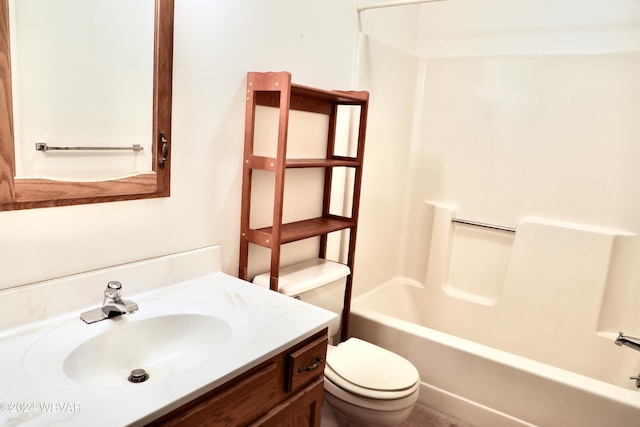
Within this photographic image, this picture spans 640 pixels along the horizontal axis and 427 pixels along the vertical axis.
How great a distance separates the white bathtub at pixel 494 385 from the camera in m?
1.77

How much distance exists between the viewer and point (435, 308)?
2766 mm

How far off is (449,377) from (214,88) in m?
1.62

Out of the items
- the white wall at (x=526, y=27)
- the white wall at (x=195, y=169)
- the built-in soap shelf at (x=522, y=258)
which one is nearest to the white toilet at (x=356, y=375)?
the white wall at (x=195, y=169)

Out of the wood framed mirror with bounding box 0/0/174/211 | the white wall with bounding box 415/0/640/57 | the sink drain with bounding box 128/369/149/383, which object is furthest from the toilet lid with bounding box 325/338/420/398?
the white wall with bounding box 415/0/640/57

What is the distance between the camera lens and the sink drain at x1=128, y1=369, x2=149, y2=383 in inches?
44.8

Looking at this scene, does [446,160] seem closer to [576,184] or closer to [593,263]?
[576,184]

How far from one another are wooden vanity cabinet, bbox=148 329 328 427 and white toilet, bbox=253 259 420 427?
321mm

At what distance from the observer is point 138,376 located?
114cm

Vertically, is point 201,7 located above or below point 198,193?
above

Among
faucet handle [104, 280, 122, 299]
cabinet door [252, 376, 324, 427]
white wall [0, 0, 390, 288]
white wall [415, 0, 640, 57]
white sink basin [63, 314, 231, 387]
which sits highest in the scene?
white wall [415, 0, 640, 57]

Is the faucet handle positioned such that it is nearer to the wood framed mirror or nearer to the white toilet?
the wood framed mirror

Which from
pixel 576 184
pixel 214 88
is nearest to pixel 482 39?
pixel 576 184

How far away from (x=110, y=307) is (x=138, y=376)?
20 cm

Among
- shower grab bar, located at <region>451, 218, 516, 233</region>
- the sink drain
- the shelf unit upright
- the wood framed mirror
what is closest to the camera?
the wood framed mirror
